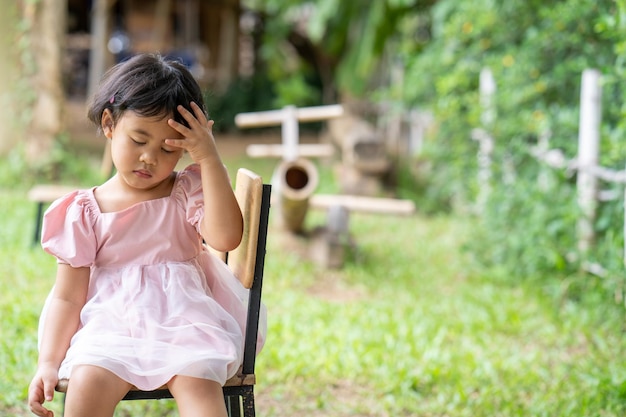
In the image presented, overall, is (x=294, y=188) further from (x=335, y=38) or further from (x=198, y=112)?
(x=335, y=38)

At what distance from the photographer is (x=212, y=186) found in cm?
205

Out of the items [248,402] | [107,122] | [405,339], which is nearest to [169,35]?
[405,339]

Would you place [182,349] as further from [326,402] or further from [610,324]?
[610,324]

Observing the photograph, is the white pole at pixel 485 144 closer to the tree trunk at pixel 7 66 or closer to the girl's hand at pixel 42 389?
the girl's hand at pixel 42 389

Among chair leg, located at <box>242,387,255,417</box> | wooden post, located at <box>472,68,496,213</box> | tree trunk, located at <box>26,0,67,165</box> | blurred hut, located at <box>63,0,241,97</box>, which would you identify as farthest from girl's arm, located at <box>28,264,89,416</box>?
blurred hut, located at <box>63,0,241,97</box>

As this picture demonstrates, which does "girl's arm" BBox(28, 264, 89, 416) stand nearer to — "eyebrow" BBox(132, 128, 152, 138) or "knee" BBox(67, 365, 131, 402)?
"knee" BBox(67, 365, 131, 402)

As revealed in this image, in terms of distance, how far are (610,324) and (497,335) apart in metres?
0.58

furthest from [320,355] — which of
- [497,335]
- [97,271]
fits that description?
[97,271]

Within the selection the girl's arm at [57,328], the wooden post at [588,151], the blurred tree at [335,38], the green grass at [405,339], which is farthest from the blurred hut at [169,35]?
the girl's arm at [57,328]

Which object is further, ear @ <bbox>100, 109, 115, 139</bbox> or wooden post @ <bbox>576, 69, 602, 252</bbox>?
wooden post @ <bbox>576, 69, 602, 252</bbox>

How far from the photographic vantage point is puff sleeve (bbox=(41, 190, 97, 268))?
2053mm

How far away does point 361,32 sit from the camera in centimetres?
967

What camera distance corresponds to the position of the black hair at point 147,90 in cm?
201

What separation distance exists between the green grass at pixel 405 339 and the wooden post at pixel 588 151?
1.21 feet
